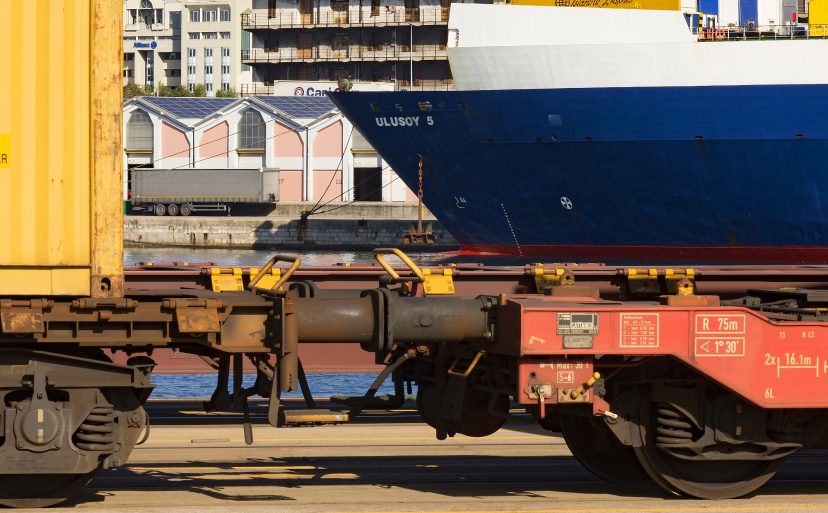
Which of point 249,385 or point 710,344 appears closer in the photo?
point 710,344

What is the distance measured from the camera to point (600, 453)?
33.6ft

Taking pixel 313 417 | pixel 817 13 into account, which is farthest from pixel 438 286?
pixel 817 13

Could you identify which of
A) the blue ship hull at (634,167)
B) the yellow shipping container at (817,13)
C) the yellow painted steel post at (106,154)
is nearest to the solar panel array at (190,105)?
the blue ship hull at (634,167)

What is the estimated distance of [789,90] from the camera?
3806 centimetres

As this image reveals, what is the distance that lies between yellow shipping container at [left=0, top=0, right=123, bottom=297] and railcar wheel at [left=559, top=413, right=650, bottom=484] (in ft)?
13.2

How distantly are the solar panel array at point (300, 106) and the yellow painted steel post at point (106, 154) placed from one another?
71.0m

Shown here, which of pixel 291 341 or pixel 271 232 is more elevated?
pixel 291 341

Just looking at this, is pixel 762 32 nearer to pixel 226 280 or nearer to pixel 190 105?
pixel 226 280

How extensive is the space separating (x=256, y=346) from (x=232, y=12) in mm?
134860

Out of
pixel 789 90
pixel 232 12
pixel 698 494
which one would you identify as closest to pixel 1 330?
pixel 698 494

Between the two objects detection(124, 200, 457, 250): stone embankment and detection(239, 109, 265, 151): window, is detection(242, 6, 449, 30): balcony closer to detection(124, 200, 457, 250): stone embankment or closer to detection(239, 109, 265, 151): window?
detection(239, 109, 265, 151): window

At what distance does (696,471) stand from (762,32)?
115 ft

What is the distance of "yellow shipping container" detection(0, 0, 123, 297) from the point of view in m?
8.41

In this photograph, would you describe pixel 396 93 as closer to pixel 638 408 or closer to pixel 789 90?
pixel 789 90
